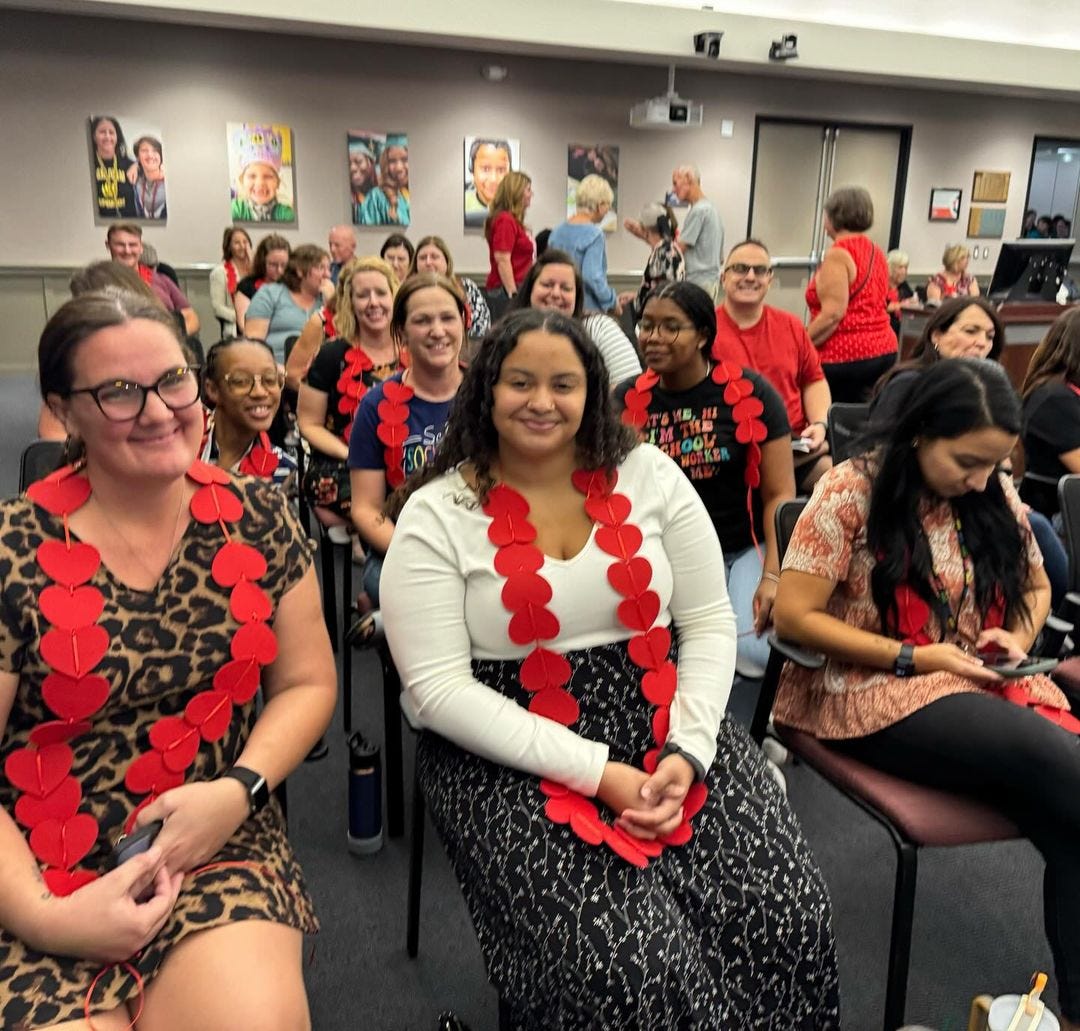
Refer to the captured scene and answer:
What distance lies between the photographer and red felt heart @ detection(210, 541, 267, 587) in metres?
1.27

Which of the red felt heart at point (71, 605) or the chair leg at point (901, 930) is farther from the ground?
the red felt heart at point (71, 605)

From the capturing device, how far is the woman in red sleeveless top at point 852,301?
400 centimetres

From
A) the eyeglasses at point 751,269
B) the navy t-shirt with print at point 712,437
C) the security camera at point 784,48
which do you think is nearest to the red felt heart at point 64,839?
the navy t-shirt with print at point 712,437

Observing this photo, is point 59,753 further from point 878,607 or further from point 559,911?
point 878,607

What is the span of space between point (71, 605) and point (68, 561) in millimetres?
59

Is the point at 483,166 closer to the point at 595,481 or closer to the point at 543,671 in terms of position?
the point at 595,481

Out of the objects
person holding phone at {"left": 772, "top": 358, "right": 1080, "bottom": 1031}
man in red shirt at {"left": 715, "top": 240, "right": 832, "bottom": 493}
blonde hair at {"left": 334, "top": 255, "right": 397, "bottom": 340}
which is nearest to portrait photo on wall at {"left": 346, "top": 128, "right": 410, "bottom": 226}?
blonde hair at {"left": 334, "top": 255, "right": 397, "bottom": 340}

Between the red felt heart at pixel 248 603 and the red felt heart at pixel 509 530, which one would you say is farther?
the red felt heart at pixel 509 530

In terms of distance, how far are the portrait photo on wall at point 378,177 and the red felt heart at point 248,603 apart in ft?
24.5

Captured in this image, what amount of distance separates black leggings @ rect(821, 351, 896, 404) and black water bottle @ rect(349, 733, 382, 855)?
2847 mm

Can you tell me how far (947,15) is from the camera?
8500 millimetres

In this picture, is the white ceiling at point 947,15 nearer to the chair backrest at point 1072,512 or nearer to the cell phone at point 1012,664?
the chair backrest at point 1072,512

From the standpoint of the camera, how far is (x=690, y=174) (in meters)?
→ 5.73

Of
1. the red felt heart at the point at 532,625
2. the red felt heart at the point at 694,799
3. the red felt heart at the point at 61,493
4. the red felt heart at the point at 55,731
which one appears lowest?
the red felt heart at the point at 694,799
